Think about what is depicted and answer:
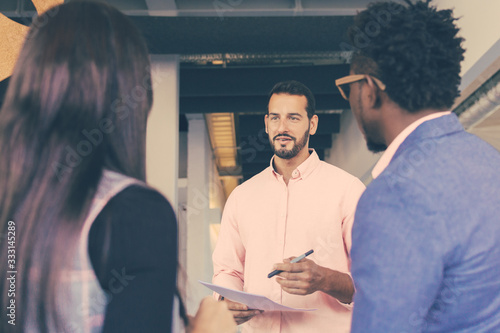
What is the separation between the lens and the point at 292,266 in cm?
164

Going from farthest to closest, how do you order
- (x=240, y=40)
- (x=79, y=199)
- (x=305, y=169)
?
(x=240, y=40), (x=305, y=169), (x=79, y=199)

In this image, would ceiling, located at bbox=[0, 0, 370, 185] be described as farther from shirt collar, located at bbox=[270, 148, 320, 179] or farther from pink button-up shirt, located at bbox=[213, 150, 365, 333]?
pink button-up shirt, located at bbox=[213, 150, 365, 333]

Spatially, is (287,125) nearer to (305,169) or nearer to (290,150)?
(290,150)

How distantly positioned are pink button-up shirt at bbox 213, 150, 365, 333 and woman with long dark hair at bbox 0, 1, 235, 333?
4.02 ft

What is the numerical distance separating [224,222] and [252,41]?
271 centimetres

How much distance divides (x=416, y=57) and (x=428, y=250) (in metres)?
0.46

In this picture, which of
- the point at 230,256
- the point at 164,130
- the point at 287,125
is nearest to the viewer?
the point at 230,256

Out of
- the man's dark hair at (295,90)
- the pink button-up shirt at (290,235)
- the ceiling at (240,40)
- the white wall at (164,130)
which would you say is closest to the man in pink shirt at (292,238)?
the pink button-up shirt at (290,235)

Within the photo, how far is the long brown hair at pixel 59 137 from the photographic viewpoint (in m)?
0.66

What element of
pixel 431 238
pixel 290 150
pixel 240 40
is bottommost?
pixel 431 238

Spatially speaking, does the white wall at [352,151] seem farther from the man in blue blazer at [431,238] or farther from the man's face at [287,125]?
the man in blue blazer at [431,238]

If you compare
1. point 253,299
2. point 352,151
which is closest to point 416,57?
point 253,299

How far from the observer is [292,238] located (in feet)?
6.67

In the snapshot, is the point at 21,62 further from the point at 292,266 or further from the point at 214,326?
the point at 292,266
